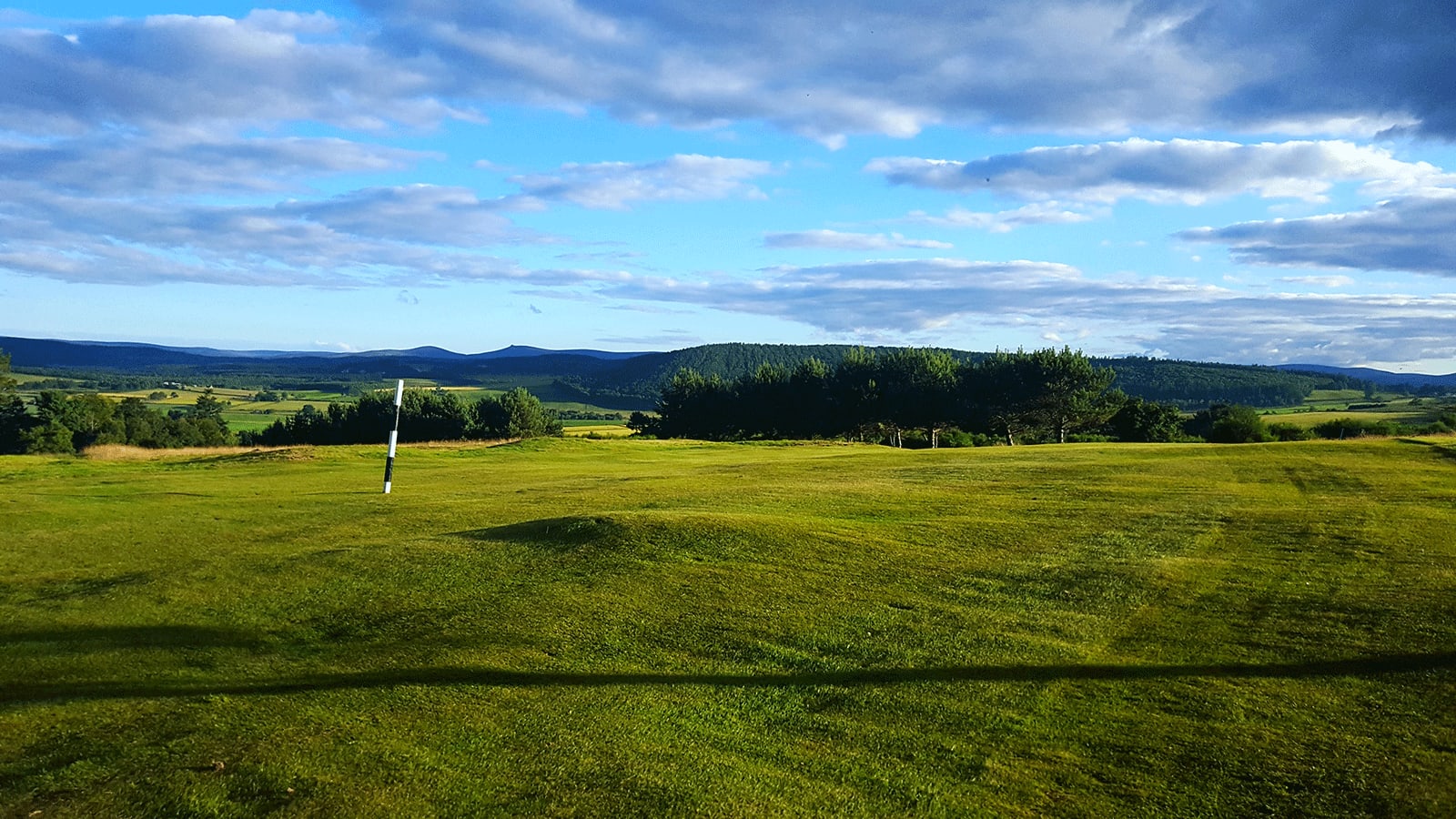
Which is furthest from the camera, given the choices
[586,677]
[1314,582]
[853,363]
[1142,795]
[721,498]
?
[853,363]

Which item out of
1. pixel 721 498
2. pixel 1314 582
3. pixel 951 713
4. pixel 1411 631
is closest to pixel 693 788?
pixel 951 713

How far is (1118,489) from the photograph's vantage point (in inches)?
928

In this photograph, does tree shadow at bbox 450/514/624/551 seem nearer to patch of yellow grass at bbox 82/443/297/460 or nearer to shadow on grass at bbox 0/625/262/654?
shadow on grass at bbox 0/625/262/654

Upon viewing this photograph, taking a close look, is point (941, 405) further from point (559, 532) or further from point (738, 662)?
point (738, 662)

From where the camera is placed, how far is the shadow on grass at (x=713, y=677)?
8.86 meters

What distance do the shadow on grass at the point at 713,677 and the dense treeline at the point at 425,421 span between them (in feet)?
305

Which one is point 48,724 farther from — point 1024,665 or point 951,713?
point 1024,665

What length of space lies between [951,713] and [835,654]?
1.90m

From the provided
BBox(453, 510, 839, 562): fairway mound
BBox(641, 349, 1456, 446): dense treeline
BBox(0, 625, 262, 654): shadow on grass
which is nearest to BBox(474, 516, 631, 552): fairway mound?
BBox(453, 510, 839, 562): fairway mound

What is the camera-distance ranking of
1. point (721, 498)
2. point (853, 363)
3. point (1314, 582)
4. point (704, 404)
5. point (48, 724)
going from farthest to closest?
point (704, 404), point (853, 363), point (721, 498), point (1314, 582), point (48, 724)

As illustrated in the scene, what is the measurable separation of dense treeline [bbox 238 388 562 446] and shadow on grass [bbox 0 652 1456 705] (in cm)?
9287

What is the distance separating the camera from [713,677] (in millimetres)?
9039

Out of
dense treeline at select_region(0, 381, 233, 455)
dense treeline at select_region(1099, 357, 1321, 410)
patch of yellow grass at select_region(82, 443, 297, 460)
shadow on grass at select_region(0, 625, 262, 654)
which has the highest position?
dense treeline at select_region(1099, 357, 1321, 410)

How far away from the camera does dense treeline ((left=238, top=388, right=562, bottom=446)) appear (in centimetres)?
10250
